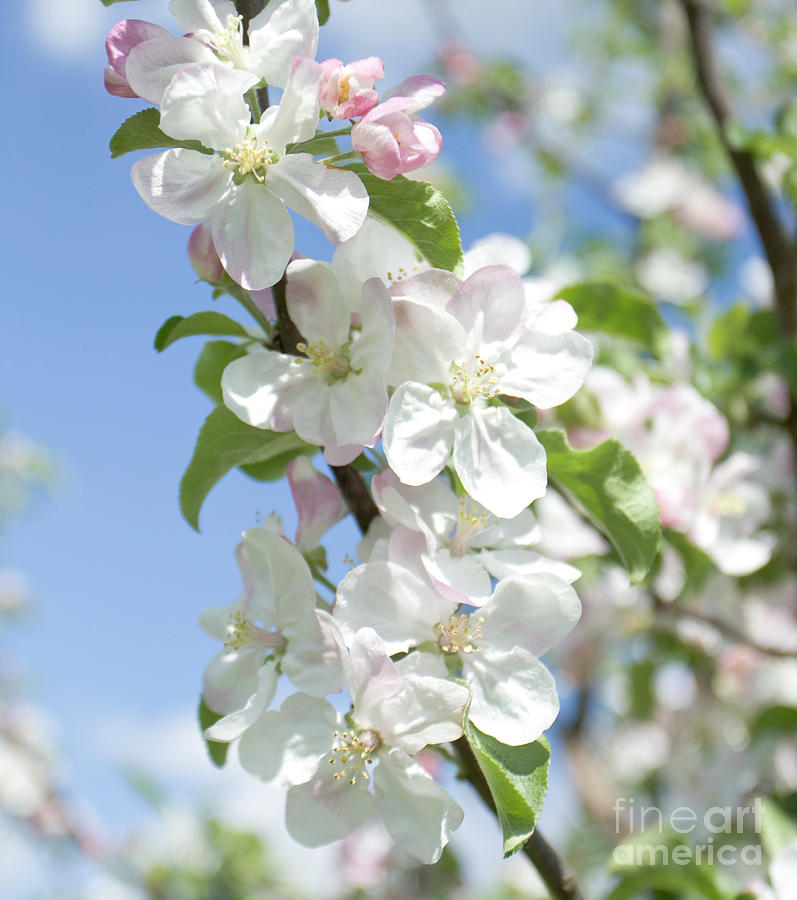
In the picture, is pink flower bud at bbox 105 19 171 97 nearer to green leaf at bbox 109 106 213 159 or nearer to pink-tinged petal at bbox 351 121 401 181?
green leaf at bbox 109 106 213 159

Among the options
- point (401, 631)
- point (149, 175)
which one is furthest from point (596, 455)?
point (149, 175)

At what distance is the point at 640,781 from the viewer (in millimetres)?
2834

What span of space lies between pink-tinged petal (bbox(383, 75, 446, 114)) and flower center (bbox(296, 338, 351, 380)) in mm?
233

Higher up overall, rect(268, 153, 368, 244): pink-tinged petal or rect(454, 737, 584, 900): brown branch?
rect(268, 153, 368, 244): pink-tinged petal

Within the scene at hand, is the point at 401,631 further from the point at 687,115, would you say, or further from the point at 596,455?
the point at 687,115

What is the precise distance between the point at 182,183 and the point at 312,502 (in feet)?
1.11

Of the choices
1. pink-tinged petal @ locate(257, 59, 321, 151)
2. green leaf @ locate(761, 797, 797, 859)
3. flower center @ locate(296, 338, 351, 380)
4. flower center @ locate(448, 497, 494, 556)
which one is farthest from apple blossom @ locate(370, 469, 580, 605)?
green leaf @ locate(761, 797, 797, 859)

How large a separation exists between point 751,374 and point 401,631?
1.24 meters

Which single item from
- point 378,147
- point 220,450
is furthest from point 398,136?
point 220,450

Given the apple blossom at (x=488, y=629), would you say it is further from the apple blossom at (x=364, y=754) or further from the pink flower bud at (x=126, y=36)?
the pink flower bud at (x=126, y=36)

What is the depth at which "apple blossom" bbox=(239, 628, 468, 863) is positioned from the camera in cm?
79

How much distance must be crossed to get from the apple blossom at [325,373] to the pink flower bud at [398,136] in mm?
106

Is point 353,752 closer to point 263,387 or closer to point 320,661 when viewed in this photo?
point 320,661

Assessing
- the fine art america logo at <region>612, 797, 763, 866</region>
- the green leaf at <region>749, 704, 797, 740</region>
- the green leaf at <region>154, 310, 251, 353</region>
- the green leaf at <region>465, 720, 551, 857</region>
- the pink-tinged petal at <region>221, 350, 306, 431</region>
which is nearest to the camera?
the green leaf at <region>465, 720, 551, 857</region>
